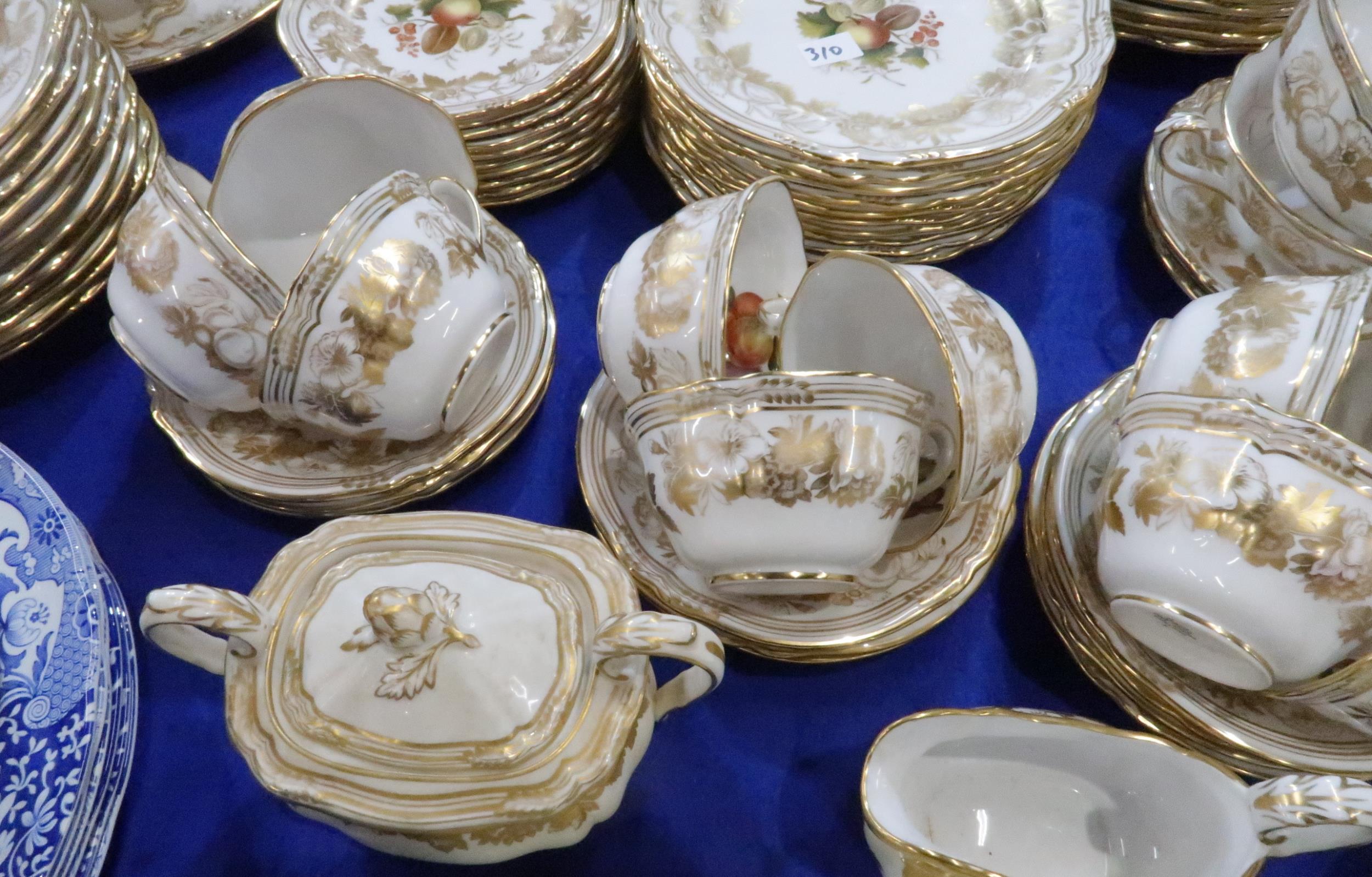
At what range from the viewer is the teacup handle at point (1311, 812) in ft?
1.81

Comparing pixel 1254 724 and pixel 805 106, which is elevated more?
pixel 805 106

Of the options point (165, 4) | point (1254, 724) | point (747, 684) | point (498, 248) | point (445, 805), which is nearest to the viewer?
point (445, 805)

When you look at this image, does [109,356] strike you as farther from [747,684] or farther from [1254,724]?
[1254,724]

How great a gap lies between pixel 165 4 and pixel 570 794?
1.06 meters

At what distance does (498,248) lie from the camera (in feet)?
3.01

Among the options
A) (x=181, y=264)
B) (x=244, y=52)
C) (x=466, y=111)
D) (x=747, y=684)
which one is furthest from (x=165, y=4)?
(x=747, y=684)

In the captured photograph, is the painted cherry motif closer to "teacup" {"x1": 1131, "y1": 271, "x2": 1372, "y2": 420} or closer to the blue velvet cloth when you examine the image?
the blue velvet cloth

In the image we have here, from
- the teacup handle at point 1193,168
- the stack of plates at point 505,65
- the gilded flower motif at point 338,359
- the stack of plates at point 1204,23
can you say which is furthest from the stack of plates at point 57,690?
the stack of plates at point 1204,23

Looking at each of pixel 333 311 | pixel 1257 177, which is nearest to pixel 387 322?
pixel 333 311

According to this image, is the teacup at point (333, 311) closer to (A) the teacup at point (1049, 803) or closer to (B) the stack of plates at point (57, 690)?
(B) the stack of plates at point (57, 690)

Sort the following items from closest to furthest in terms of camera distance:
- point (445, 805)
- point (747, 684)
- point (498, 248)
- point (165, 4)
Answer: point (445, 805) < point (747, 684) < point (498, 248) < point (165, 4)

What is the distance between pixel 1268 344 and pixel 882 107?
0.43 m

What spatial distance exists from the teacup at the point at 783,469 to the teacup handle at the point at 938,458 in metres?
0.06

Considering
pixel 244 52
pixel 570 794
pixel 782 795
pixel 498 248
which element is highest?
pixel 244 52
